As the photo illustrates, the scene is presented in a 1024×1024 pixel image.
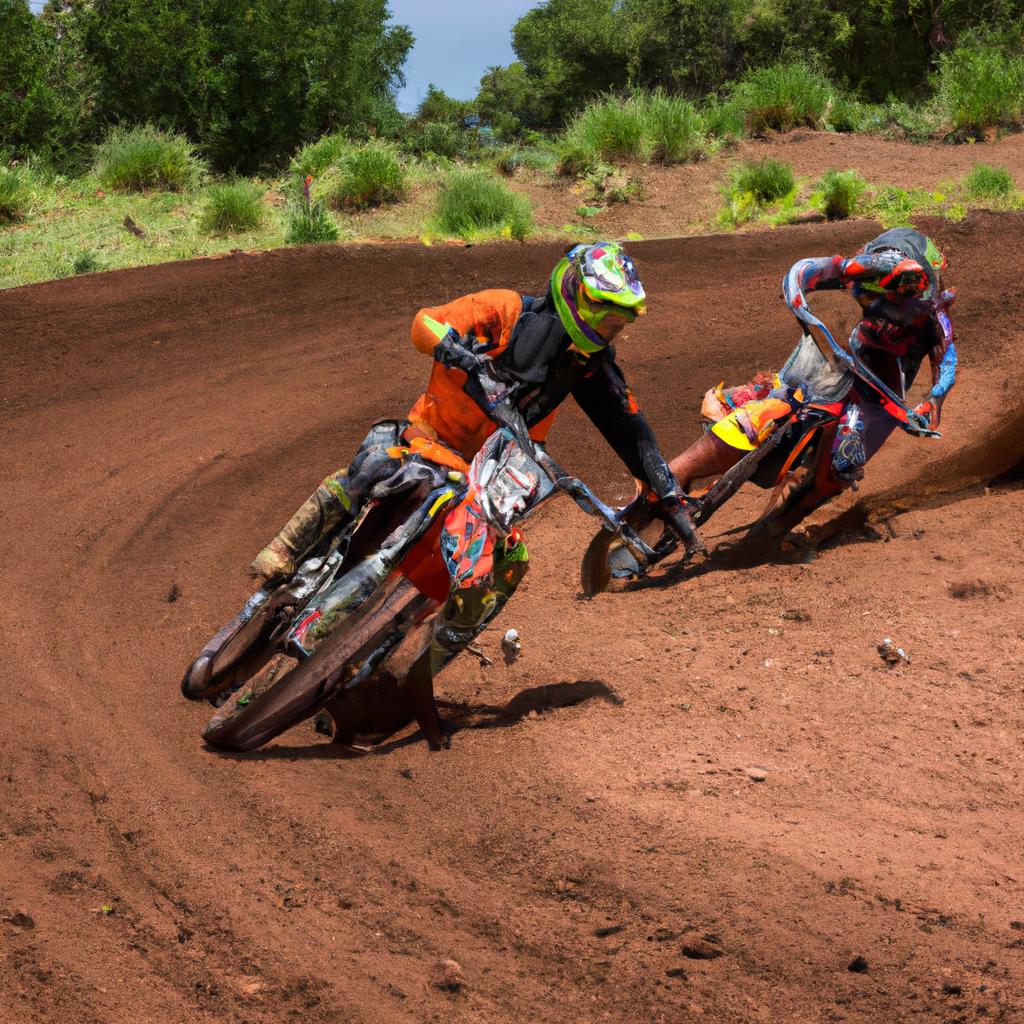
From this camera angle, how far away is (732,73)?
26.0 metres

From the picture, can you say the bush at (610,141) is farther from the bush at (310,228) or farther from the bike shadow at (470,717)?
the bike shadow at (470,717)

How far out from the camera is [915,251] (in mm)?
6781

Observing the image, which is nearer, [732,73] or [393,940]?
[393,940]

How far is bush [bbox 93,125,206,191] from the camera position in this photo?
1561 cm

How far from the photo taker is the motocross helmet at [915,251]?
6754mm

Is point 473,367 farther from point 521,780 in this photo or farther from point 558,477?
point 521,780

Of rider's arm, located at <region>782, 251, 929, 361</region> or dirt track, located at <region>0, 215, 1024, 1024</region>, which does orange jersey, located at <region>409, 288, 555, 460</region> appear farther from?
rider's arm, located at <region>782, 251, 929, 361</region>

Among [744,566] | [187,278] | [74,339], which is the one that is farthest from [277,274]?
[744,566]

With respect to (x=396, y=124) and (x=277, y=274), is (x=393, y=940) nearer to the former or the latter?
(x=277, y=274)

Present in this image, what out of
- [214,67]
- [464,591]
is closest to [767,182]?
[214,67]

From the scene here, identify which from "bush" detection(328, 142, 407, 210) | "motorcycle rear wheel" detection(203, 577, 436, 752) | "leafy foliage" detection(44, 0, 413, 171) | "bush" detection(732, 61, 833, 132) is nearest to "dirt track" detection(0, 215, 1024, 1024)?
"motorcycle rear wheel" detection(203, 577, 436, 752)

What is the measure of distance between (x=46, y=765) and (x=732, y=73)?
80.4ft

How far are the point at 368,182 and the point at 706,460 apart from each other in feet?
30.5

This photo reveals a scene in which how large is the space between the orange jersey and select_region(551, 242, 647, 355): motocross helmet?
227 mm
